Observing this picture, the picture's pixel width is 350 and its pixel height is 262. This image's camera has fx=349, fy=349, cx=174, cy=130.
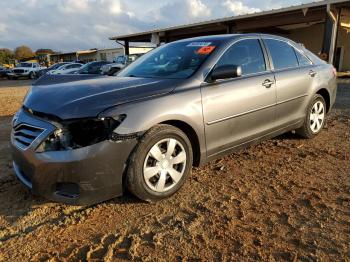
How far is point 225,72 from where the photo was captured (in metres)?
3.64

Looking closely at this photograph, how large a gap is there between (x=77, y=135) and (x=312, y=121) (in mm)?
3864

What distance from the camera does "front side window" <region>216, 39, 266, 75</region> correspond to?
4047 millimetres

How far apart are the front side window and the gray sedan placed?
0.01 meters

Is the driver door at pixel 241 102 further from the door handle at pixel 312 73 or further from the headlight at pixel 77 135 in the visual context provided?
the headlight at pixel 77 135

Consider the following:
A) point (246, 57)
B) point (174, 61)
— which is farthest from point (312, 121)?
point (174, 61)

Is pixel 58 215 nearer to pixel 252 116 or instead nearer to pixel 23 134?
pixel 23 134

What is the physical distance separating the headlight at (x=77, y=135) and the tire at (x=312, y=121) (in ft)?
11.1

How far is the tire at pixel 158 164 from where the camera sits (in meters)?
3.09

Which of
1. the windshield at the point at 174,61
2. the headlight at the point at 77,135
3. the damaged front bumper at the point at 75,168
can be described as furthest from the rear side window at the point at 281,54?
the headlight at the point at 77,135

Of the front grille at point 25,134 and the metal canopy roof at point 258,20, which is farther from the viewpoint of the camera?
the metal canopy roof at point 258,20

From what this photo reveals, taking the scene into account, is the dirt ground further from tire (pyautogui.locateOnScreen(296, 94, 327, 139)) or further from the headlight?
tire (pyautogui.locateOnScreen(296, 94, 327, 139))

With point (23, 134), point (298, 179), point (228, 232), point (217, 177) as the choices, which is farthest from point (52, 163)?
point (298, 179)

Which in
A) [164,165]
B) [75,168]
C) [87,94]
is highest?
[87,94]

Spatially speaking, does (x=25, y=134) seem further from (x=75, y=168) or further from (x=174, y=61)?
(x=174, y=61)
